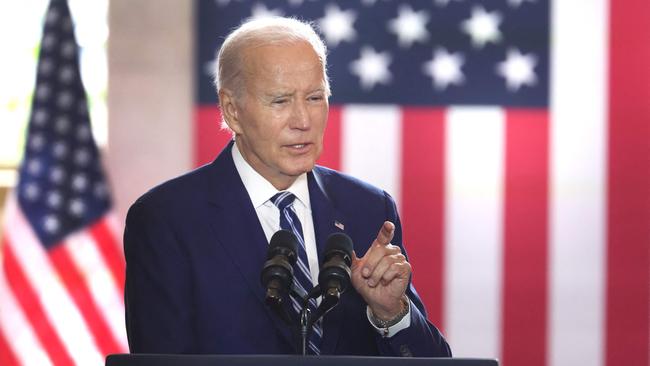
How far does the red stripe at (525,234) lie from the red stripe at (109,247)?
59.7 inches

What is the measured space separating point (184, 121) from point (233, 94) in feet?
7.03

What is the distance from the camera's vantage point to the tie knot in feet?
7.01

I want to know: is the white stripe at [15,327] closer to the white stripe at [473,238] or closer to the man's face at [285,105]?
the white stripe at [473,238]

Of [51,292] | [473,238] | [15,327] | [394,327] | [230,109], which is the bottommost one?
[15,327]

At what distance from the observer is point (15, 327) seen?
4.09 metres

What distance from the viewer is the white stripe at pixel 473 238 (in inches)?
169

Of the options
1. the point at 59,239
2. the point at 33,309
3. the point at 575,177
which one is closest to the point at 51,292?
the point at 33,309

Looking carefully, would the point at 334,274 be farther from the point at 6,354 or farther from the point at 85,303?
the point at 6,354

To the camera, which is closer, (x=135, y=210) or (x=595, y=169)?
(x=135, y=210)

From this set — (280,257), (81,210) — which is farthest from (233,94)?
(81,210)

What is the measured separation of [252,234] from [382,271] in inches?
13.3

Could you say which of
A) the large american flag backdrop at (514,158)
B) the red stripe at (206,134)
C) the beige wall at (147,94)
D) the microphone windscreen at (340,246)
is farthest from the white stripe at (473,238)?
the microphone windscreen at (340,246)

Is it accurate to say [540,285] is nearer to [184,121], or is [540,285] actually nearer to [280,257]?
[184,121]

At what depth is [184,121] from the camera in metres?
4.23
